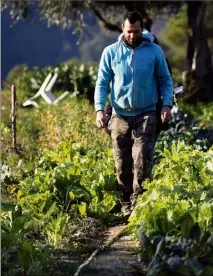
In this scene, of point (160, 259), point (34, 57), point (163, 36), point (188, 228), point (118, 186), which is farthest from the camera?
point (34, 57)

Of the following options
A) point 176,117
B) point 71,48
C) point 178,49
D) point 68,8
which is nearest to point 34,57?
point 71,48

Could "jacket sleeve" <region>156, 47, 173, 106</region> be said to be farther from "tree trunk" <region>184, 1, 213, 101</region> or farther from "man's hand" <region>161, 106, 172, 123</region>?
"tree trunk" <region>184, 1, 213, 101</region>

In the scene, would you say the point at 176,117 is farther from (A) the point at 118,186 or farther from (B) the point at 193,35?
(B) the point at 193,35

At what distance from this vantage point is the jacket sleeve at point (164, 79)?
6375mm

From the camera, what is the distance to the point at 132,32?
621cm

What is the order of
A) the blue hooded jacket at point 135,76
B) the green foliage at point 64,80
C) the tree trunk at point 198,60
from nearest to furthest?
the blue hooded jacket at point 135,76
the tree trunk at point 198,60
the green foliage at point 64,80

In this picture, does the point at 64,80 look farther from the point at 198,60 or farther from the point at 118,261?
the point at 118,261

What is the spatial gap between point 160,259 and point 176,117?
863cm

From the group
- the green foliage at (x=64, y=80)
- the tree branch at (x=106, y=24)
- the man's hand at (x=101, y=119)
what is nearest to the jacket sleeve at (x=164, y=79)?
the man's hand at (x=101, y=119)

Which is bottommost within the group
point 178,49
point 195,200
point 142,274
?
point 142,274

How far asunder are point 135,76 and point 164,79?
0.90 feet

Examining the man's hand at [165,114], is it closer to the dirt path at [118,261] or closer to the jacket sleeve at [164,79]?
the jacket sleeve at [164,79]

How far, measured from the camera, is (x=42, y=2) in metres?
22.0

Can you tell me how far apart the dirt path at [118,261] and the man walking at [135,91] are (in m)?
0.98
